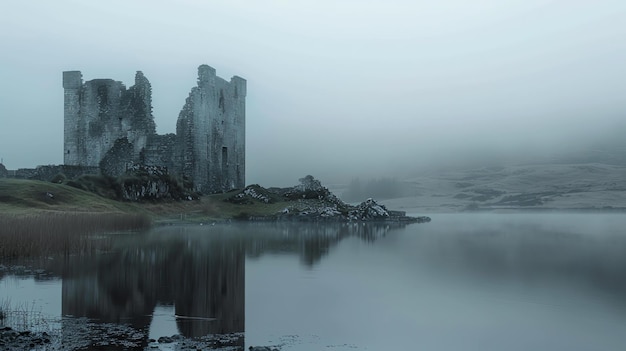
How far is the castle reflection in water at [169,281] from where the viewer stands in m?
8.72

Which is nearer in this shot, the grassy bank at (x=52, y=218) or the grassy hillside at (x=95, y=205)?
the grassy bank at (x=52, y=218)

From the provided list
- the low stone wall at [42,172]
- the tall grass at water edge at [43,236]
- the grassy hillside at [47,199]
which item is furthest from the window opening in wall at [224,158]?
the tall grass at water edge at [43,236]

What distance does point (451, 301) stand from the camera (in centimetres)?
1090

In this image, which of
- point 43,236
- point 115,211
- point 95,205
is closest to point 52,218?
point 43,236

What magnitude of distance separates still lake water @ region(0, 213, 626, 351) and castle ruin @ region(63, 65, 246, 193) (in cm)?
2391

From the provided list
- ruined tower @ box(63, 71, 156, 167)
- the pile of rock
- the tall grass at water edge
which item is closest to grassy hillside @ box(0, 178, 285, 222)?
the tall grass at water edge

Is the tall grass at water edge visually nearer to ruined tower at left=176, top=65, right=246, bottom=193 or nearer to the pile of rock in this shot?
the pile of rock

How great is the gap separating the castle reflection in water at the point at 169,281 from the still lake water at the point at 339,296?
0.09 feet

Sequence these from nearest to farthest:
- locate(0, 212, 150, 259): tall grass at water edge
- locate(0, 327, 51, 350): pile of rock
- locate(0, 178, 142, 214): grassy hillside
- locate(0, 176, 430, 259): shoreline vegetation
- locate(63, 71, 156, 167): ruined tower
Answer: locate(0, 327, 51, 350): pile of rock, locate(0, 212, 150, 259): tall grass at water edge, locate(0, 176, 430, 259): shoreline vegetation, locate(0, 178, 142, 214): grassy hillside, locate(63, 71, 156, 167): ruined tower

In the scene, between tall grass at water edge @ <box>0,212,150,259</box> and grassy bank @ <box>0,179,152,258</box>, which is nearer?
tall grass at water edge @ <box>0,212,150,259</box>

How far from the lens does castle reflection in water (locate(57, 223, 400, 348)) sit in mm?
8719

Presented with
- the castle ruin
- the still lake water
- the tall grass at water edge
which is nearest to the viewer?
the still lake water

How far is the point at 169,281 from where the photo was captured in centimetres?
1187

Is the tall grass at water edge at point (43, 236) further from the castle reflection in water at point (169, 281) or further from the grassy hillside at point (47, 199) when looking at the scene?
the grassy hillside at point (47, 199)
